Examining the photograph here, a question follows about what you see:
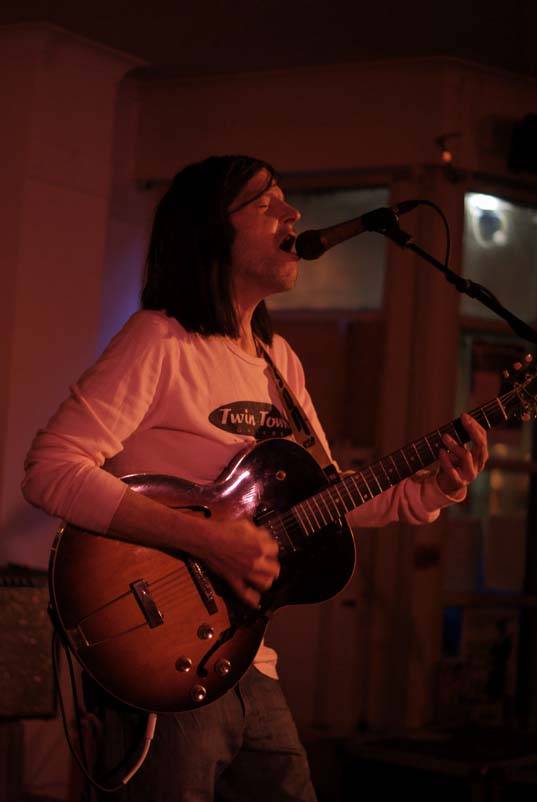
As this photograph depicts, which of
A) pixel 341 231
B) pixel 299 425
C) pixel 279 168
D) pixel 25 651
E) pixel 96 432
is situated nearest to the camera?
pixel 96 432

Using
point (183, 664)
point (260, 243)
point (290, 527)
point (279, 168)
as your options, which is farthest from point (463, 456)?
point (279, 168)

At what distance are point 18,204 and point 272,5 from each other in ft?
4.18

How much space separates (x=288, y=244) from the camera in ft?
7.74

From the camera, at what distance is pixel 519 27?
4.02 metres

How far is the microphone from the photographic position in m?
2.21

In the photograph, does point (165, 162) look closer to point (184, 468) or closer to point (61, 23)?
point (61, 23)

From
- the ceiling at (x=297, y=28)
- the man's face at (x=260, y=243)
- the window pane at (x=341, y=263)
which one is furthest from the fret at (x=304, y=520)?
the window pane at (x=341, y=263)

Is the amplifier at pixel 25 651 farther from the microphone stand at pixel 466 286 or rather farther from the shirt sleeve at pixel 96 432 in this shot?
the microphone stand at pixel 466 286

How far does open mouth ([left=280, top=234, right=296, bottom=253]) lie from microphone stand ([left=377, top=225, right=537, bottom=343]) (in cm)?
20

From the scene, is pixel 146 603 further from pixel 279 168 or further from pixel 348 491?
pixel 279 168

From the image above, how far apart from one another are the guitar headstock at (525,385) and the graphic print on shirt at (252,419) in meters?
0.52

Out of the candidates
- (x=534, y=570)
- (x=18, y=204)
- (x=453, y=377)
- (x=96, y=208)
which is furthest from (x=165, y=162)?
(x=534, y=570)

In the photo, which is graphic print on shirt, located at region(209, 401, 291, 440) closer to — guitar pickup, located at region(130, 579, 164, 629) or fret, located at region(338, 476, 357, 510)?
fret, located at region(338, 476, 357, 510)

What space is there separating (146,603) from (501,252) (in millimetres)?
3174
